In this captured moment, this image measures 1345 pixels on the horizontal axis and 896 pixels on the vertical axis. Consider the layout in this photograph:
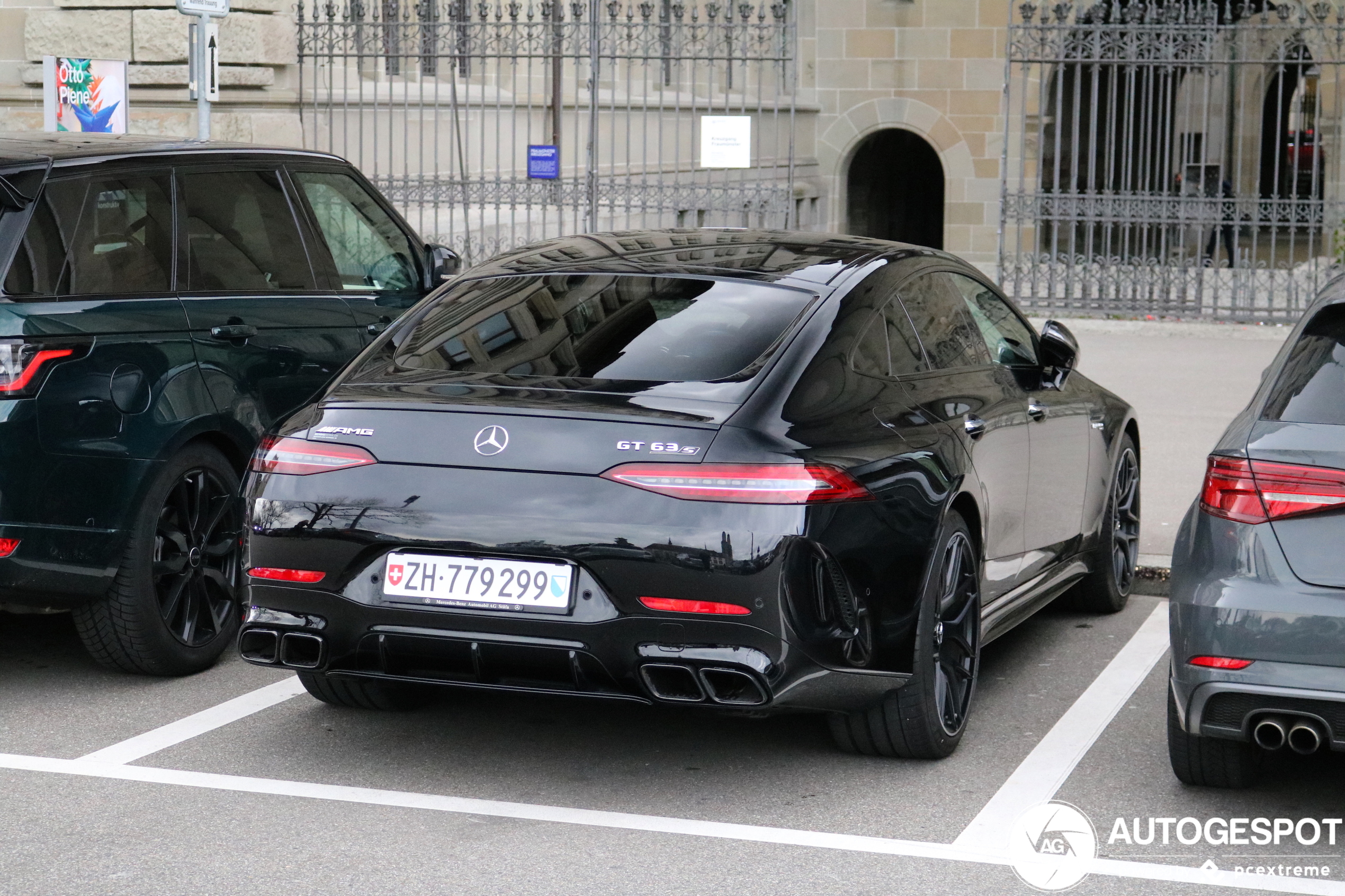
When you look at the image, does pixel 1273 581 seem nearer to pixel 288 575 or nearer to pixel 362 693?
pixel 288 575

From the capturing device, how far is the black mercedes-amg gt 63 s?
4496 mm

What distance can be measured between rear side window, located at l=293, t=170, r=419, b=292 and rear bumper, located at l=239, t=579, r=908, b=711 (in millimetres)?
2692

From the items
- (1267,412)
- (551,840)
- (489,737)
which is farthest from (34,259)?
(1267,412)

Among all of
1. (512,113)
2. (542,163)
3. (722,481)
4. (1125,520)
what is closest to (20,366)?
(722,481)

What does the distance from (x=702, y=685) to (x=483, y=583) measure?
2.00 ft

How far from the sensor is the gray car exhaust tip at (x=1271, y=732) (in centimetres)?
428

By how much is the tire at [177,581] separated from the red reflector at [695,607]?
6.28ft

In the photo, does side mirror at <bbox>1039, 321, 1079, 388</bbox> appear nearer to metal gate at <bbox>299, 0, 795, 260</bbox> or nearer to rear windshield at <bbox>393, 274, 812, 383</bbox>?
rear windshield at <bbox>393, 274, 812, 383</bbox>

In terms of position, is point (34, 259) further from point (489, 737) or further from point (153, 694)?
point (489, 737)

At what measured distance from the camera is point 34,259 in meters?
5.65

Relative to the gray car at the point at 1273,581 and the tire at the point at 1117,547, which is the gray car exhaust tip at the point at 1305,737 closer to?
the gray car at the point at 1273,581

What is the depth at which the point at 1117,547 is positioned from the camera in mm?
7137
